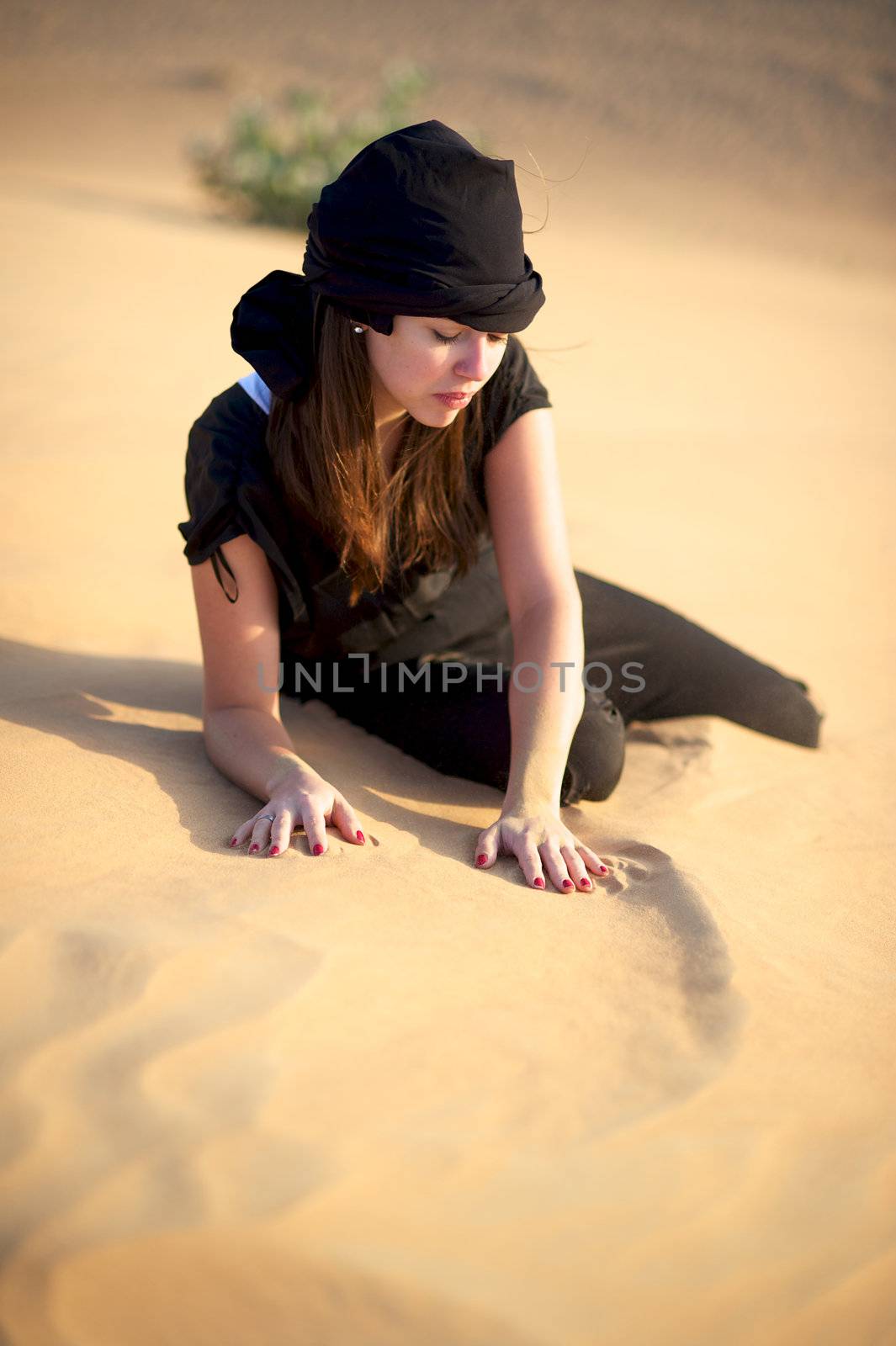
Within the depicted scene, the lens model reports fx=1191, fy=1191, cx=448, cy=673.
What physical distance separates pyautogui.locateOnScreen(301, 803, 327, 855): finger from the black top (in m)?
0.54

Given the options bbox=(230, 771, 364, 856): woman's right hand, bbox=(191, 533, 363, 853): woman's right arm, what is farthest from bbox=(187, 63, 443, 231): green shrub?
bbox=(230, 771, 364, 856): woman's right hand

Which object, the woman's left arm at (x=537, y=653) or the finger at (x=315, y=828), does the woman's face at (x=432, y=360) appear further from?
the finger at (x=315, y=828)

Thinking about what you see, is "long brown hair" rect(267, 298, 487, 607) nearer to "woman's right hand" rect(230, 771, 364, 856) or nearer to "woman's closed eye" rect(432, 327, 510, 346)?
"woman's closed eye" rect(432, 327, 510, 346)

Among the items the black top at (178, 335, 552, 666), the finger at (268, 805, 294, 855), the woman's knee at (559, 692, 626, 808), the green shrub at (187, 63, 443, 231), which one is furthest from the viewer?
the green shrub at (187, 63, 443, 231)

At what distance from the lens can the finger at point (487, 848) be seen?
2.26m

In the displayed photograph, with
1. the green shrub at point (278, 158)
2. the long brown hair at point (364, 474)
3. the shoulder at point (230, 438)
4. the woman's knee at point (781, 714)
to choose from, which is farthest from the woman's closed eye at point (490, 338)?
the green shrub at point (278, 158)

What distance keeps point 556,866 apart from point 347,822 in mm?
404

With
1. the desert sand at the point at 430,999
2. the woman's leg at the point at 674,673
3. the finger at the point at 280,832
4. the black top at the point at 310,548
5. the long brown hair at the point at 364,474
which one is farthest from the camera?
the woman's leg at the point at 674,673

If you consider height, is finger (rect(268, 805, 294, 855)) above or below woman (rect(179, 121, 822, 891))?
below

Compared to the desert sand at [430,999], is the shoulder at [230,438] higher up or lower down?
higher up

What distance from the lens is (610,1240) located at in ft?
4.73

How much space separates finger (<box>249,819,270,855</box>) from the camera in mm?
2186

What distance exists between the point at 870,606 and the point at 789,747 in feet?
4.96

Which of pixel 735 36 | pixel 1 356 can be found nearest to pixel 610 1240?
pixel 1 356
